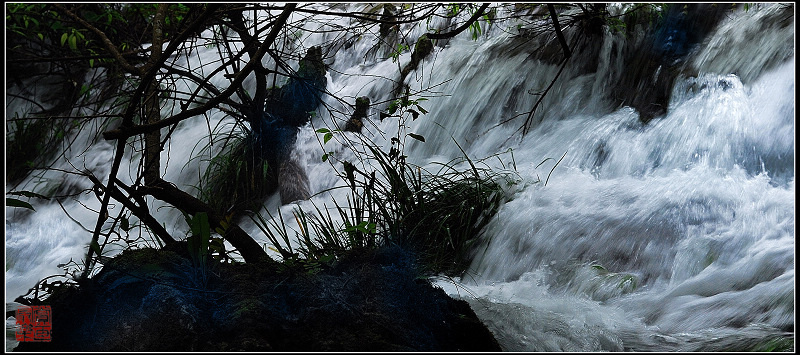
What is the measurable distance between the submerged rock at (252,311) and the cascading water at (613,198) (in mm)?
310

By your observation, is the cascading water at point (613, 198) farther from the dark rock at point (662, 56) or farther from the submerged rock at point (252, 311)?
the submerged rock at point (252, 311)

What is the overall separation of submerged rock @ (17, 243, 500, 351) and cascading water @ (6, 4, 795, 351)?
310 mm

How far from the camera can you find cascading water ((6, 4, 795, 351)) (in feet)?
8.30

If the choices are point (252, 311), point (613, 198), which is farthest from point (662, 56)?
point (252, 311)

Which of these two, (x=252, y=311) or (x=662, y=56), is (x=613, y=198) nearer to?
(x=662, y=56)

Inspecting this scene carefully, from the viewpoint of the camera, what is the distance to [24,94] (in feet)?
21.5

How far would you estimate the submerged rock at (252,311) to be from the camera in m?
2.03

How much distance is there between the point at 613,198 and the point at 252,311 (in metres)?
1.91

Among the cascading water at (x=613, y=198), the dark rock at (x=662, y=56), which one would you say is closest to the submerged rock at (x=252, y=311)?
the cascading water at (x=613, y=198)

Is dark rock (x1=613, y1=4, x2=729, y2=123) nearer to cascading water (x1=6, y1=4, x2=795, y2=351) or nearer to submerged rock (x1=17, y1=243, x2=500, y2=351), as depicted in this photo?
cascading water (x1=6, y1=4, x2=795, y2=351)

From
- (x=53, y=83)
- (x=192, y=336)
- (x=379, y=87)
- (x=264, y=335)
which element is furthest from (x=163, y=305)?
(x=53, y=83)

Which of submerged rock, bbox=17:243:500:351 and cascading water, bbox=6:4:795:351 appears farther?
cascading water, bbox=6:4:795:351

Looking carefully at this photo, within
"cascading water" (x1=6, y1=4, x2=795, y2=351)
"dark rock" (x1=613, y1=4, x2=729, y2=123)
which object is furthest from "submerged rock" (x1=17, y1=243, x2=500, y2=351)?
"dark rock" (x1=613, y1=4, x2=729, y2=123)

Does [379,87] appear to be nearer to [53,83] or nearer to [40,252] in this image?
[40,252]
